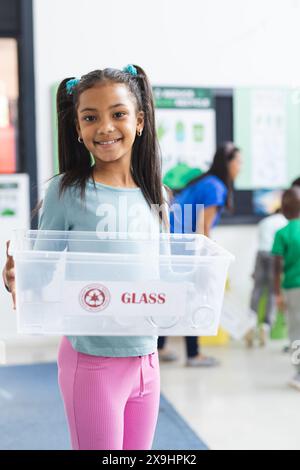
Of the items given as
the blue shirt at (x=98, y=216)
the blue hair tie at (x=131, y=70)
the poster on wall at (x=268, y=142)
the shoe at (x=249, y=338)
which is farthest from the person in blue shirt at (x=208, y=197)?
the poster on wall at (x=268, y=142)

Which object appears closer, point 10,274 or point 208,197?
point 10,274

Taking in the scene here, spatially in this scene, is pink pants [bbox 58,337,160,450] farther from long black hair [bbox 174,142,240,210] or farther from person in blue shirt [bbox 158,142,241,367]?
long black hair [bbox 174,142,240,210]

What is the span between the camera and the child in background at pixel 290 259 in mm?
2514

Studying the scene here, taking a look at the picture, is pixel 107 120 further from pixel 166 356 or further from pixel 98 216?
pixel 166 356

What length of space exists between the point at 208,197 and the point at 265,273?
1700 mm

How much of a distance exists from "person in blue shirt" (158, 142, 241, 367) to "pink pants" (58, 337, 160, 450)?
10.2 inches

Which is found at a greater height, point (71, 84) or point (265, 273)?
point (71, 84)

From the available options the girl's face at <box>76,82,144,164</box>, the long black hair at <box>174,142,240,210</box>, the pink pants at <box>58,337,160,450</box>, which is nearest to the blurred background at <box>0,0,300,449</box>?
the long black hair at <box>174,142,240,210</box>

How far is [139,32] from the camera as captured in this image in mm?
3014

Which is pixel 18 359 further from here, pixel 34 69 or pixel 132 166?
pixel 132 166

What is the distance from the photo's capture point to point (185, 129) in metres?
3.53

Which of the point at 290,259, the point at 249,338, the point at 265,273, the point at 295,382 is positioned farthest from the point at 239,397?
the point at 265,273

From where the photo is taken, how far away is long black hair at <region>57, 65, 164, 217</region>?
3.17 feet
